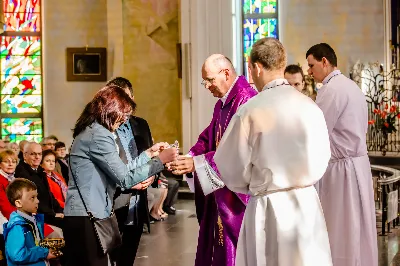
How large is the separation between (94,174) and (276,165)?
4.38 ft

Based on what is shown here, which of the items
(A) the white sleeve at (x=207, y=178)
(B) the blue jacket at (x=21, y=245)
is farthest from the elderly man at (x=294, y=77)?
(B) the blue jacket at (x=21, y=245)

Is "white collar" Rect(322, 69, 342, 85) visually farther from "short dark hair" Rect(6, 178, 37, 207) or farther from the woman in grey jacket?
"short dark hair" Rect(6, 178, 37, 207)

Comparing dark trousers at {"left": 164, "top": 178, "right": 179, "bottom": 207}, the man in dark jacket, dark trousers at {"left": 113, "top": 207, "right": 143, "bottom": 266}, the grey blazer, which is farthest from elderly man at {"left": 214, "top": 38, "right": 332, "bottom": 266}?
dark trousers at {"left": 164, "top": 178, "right": 179, "bottom": 207}

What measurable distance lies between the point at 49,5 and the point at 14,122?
8.00 ft

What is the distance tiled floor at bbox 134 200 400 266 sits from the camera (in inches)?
330

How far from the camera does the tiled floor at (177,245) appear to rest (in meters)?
8.39

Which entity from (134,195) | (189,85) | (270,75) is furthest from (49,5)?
(270,75)

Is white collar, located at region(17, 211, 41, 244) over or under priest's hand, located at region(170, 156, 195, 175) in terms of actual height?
under

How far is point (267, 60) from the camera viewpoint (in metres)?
4.26

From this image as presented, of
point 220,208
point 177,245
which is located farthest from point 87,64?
point 220,208

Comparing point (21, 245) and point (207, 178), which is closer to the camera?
point (207, 178)

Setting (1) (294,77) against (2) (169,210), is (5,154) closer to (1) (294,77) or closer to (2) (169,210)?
(1) (294,77)

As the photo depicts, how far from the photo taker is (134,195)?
6.43 meters

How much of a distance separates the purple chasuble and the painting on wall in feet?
34.7
